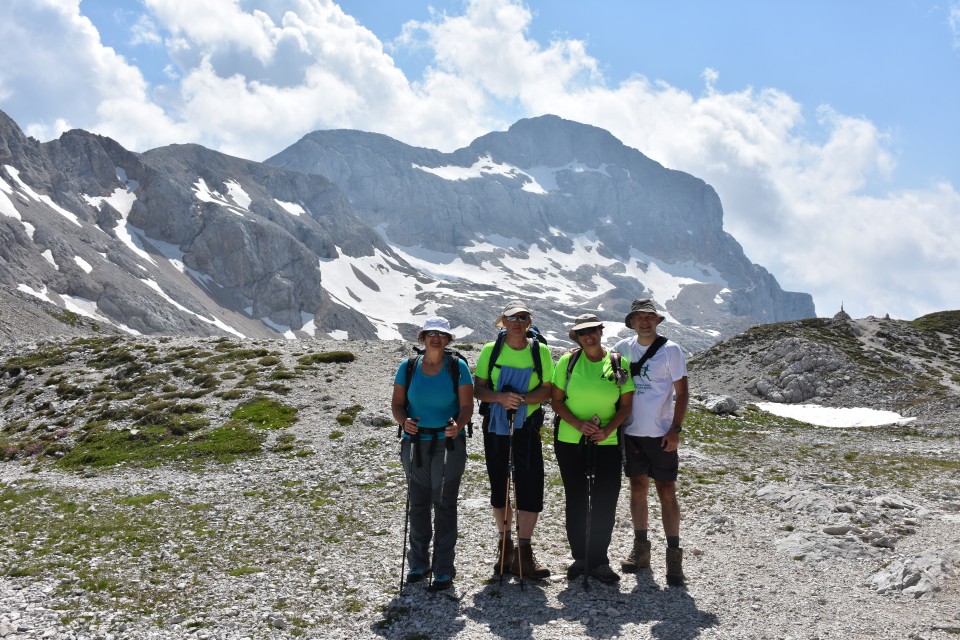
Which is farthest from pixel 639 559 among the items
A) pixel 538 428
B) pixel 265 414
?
pixel 265 414

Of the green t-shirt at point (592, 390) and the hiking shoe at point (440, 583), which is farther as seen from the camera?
the hiking shoe at point (440, 583)

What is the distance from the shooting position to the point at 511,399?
9.31m

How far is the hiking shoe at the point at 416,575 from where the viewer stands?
988 cm

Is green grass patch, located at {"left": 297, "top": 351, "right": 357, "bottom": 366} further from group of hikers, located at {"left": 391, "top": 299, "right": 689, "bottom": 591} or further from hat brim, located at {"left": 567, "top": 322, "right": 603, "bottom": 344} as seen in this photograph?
hat brim, located at {"left": 567, "top": 322, "right": 603, "bottom": 344}

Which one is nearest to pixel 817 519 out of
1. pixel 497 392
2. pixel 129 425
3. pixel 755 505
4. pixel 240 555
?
pixel 755 505

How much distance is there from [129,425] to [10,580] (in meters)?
17.2

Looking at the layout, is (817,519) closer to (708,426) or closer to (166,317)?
(708,426)

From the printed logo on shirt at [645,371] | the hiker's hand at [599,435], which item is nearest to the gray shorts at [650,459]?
the hiker's hand at [599,435]

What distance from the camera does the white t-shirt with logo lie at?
9.69 metres

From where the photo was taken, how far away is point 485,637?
8.19 m

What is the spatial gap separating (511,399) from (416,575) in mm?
3362

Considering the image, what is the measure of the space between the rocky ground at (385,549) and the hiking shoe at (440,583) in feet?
0.72

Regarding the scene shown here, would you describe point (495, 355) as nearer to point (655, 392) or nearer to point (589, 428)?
point (589, 428)

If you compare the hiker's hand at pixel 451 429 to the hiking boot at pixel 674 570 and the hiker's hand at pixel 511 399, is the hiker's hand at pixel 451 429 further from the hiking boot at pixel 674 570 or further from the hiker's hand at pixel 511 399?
the hiking boot at pixel 674 570
